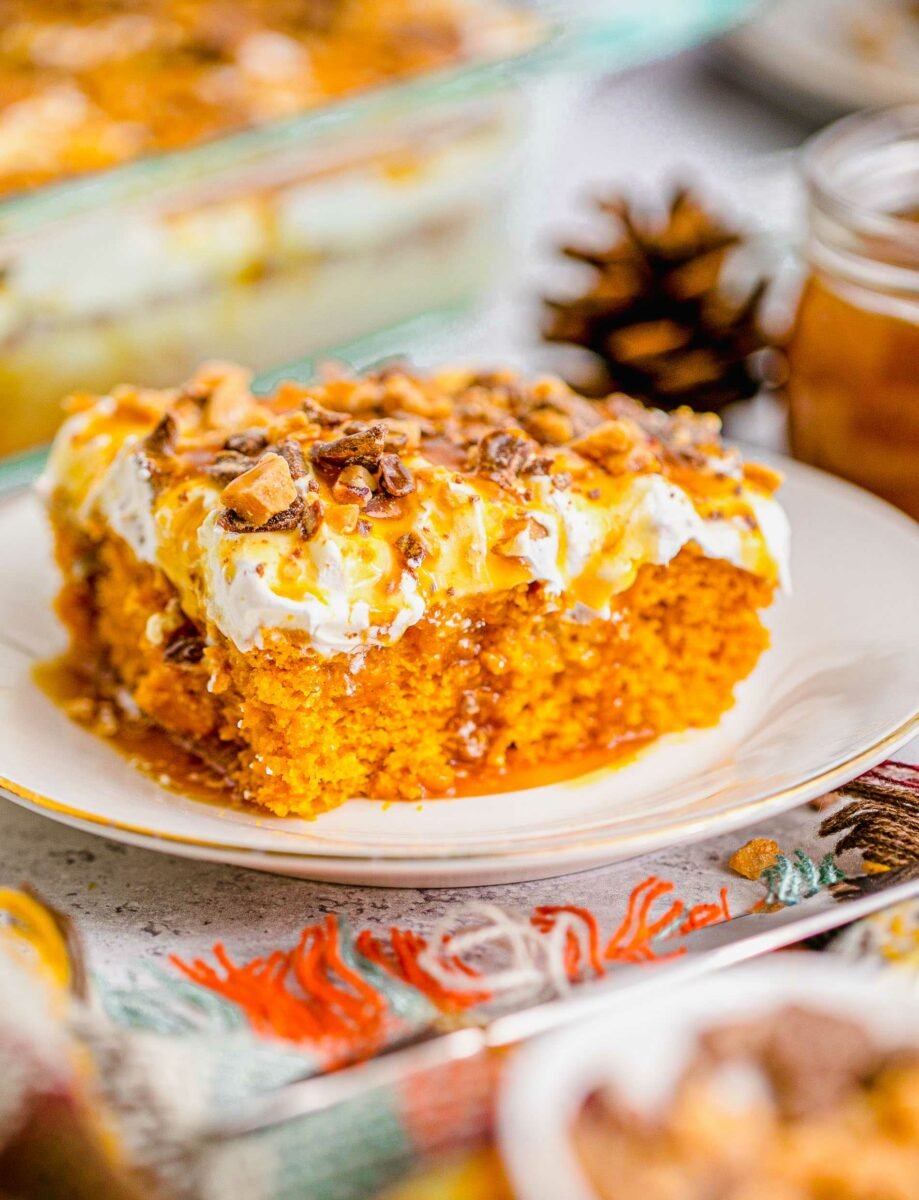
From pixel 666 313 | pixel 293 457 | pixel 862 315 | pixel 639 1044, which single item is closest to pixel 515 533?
pixel 293 457

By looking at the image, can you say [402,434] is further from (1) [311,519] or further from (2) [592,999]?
(2) [592,999]

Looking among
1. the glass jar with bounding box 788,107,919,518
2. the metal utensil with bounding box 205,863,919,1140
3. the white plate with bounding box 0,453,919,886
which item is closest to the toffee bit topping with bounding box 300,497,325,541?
the white plate with bounding box 0,453,919,886

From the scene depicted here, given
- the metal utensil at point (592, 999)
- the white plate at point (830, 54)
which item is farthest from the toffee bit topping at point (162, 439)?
the white plate at point (830, 54)

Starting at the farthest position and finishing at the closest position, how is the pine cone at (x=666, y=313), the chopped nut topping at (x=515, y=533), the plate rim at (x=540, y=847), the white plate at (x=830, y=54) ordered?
the white plate at (x=830, y=54) → the pine cone at (x=666, y=313) → the chopped nut topping at (x=515, y=533) → the plate rim at (x=540, y=847)

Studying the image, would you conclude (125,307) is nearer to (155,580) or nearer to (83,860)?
(155,580)

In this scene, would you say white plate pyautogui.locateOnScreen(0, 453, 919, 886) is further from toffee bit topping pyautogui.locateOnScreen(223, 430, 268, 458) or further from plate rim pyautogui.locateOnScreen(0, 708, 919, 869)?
toffee bit topping pyautogui.locateOnScreen(223, 430, 268, 458)

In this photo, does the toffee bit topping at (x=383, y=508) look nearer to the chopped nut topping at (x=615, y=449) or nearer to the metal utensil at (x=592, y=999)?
the chopped nut topping at (x=615, y=449)
